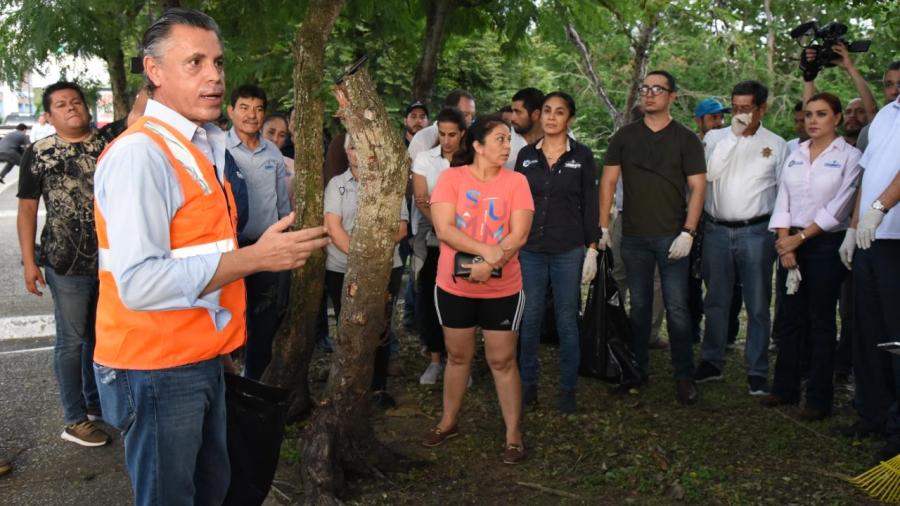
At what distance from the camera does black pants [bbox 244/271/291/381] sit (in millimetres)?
5180

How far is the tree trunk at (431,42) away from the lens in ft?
24.7

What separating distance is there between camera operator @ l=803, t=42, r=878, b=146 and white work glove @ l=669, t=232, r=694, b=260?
132 centimetres

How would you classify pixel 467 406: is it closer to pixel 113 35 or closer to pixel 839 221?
pixel 839 221

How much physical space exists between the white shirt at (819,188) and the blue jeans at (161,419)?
4.26 metres

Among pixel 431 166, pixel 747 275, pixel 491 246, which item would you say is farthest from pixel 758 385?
pixel 431 166

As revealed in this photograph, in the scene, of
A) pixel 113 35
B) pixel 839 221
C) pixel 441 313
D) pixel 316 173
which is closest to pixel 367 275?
pixel 441 313

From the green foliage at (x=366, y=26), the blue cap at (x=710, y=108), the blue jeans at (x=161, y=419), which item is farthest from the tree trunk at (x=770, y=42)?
the blue jeans at (x=161, y=419)

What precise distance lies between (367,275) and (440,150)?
2130mm

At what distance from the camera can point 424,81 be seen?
25.6ft

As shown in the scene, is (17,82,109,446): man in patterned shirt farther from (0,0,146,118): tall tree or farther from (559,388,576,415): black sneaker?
(559,388,576,415): black sneaker

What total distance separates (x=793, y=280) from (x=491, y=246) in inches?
90.0

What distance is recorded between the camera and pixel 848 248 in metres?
4.98

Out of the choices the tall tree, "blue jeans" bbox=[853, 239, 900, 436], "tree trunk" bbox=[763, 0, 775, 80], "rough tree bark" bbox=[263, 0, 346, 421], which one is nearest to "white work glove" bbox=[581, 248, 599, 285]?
"blue jeans" bbox=[853, 239, 900, 436]

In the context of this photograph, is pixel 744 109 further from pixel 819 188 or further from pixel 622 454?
pixel 622 454
